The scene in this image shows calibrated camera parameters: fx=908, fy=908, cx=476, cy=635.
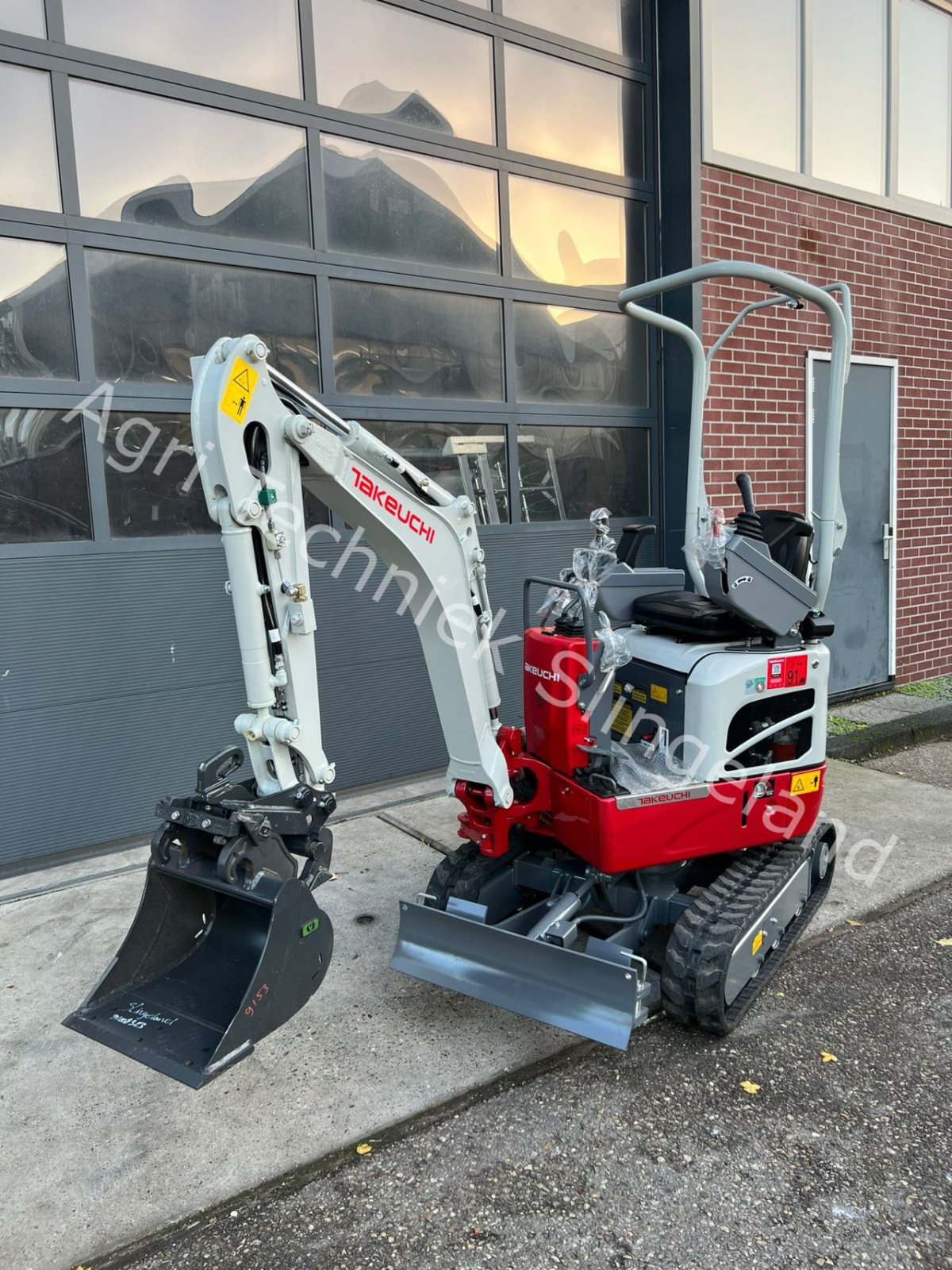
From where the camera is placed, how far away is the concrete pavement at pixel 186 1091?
8.80 ft

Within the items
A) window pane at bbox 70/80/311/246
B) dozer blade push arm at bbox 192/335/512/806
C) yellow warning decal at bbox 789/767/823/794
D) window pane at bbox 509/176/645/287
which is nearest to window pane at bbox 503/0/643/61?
window pane at bbox 509/176/645/287

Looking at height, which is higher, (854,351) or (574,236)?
(574,236)

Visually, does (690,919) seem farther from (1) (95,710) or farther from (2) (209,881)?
(1) (95,710)

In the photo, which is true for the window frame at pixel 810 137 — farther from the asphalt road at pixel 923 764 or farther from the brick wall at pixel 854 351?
the asphalt road at pixel 923 764

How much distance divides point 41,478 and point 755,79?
250 inches

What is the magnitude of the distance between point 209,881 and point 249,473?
1239 mm

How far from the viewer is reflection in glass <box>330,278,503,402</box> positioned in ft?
19.1

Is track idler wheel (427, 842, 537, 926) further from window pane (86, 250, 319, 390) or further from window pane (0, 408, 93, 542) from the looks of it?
window pane (86, 250, 319, 390)

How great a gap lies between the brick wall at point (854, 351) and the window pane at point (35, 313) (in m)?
4.65

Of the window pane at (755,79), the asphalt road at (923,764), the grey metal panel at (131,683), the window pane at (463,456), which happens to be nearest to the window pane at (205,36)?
the window pane at (463,456)

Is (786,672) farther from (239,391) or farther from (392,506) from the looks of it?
(239,391)

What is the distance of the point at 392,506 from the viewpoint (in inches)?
127

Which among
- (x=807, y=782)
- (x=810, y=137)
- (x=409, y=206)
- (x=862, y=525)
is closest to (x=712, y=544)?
(x=807, y=782)

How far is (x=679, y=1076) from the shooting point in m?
3.18
